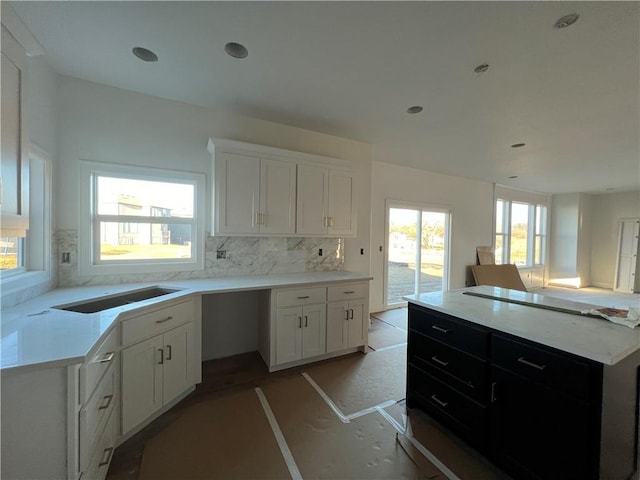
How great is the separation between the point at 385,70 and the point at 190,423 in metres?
3.20

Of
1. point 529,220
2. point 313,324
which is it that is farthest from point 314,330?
point 529,220

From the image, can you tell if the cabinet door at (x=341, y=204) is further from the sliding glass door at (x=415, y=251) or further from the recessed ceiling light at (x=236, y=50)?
the sliding glass door at (x=415, y=251)

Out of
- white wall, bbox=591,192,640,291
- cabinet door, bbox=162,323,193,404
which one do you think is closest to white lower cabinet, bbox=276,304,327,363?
cabinet door, bbox=162,323,193,404

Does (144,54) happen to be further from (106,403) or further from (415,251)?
(415,251)

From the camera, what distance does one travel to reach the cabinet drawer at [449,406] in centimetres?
160

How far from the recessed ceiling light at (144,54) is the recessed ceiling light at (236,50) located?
62 centimetres

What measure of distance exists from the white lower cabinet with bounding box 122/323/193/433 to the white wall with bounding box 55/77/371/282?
1411mm

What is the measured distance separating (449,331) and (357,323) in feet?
4.69

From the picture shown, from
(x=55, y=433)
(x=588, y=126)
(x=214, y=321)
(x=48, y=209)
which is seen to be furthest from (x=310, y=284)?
(x=588, y=126)

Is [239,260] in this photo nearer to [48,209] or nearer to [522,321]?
[48,209]

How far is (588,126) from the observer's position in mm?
3084

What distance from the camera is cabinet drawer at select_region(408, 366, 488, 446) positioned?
1599mm

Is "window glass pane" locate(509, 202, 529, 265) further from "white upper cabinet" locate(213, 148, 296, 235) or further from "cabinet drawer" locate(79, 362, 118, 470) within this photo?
"cabinet drawer" locate(79, 362, 118, 470)

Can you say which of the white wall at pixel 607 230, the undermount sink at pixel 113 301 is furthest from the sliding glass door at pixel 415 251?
the white wall at pixel 607 230
